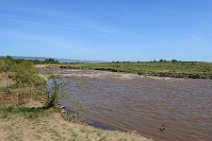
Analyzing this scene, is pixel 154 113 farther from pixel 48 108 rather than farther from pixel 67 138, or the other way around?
pixel 67 138

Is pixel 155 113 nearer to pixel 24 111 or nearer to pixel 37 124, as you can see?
pixel 24 111

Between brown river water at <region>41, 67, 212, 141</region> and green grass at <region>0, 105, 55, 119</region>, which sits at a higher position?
green grass at <region>0, 105, 55, 119</region>

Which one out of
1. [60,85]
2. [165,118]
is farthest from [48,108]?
[165,118]

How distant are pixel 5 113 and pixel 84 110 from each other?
668cm

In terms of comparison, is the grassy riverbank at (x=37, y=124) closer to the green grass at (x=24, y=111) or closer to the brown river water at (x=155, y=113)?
the green grass at (x=24, y=111)

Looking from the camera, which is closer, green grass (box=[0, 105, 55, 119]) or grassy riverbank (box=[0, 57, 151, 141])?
grassy riverbank (box=[0, 57, 151, 141])

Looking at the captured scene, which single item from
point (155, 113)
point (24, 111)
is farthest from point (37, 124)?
point (155, 113)

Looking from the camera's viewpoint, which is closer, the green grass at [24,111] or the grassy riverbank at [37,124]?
the grassy riverbank at [37,124]

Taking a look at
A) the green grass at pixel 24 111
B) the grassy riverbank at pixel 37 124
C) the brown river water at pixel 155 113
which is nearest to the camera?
the grassy riverbank at pixel 37 124

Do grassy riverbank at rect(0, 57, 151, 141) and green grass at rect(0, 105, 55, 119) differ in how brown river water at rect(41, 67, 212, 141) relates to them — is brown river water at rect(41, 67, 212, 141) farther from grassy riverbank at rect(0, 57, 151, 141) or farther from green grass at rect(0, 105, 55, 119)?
green grass at rect(0, 105, 55, 119)

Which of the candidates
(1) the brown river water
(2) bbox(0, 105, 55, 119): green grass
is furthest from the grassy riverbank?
(1) the brown river water

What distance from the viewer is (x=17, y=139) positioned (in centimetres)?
1577

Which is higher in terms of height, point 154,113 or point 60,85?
point 60,85

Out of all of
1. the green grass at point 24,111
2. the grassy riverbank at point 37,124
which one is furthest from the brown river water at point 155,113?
the green grass at point 24,111
